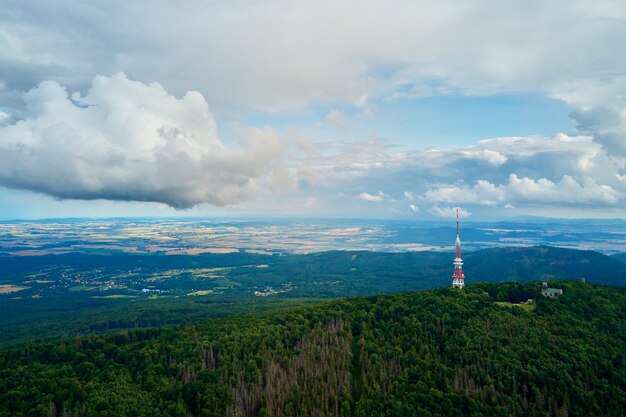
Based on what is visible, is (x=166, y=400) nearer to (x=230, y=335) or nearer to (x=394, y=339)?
(x=230, y=335)

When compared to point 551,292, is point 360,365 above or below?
below

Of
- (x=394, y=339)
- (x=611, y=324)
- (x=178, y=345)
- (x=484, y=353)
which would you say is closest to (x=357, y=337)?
(x=394, y=339)

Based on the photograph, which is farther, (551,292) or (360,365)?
(551,292)

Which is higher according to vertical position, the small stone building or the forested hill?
the small stone building

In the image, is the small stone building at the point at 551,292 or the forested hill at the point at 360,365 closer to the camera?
the forested hill at the point at 360,365

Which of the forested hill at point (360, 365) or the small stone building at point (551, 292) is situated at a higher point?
the small stone building at point (551, 292)

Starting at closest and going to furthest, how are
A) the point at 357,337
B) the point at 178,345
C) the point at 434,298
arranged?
the point at 178,345 → the point at 357,337 → the point at 434,298

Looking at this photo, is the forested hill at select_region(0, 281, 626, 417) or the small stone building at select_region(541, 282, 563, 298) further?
the small stone building at select_region(541, 282, 563, 298)

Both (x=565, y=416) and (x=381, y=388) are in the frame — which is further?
(x=381, y=388)
